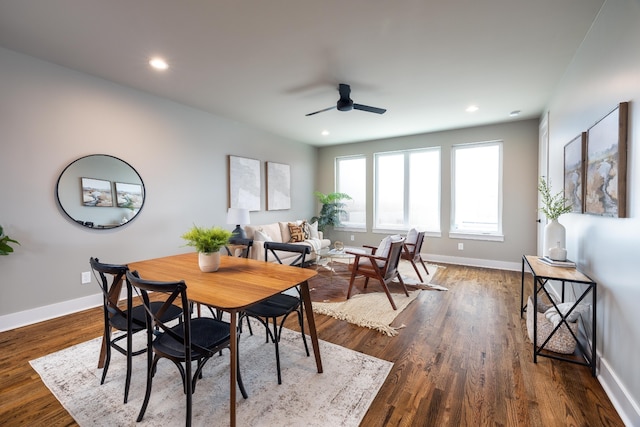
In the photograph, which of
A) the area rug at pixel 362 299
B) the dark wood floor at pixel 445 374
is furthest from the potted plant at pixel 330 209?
the dark wood floor at pixel 445 374

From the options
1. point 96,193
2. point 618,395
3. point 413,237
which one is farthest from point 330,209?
point 618,395

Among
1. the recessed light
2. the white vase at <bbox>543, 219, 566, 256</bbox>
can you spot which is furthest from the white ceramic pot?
the recessed light

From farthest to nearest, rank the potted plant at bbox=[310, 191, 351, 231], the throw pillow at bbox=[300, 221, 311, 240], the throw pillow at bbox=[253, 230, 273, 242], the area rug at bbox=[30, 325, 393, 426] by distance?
the potted plant at bbox=[310, 191, 351, 231], the throw pillow at bbox=[300, 221, 311, 240], the throw pillow at bbox=[253, 230, 273, 242], the area rug at bbox=[30, 325, 393, 426]

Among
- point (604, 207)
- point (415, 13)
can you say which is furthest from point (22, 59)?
point (604, 207)

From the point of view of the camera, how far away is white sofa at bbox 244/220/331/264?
4289mm

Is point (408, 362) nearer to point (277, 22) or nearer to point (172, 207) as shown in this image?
point (277, 22)

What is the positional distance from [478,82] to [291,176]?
12.9 feet

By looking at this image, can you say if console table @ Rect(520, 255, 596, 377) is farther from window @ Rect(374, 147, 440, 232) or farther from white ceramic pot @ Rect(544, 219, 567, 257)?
window @ Rect(374, 147, 440, 232)

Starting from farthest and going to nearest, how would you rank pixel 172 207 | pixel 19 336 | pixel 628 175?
1. pixel 172 207
2. pixel 19 336
3. pixel 628 175

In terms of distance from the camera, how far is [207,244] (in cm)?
190

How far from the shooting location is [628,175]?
155cm

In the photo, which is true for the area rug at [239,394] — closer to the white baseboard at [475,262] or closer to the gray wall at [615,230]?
the gray wall at [615,230]

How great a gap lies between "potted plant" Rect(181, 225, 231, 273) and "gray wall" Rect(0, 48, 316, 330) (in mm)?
192

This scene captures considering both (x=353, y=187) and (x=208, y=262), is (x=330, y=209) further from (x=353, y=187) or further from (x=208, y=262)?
(x=208, y=262)
